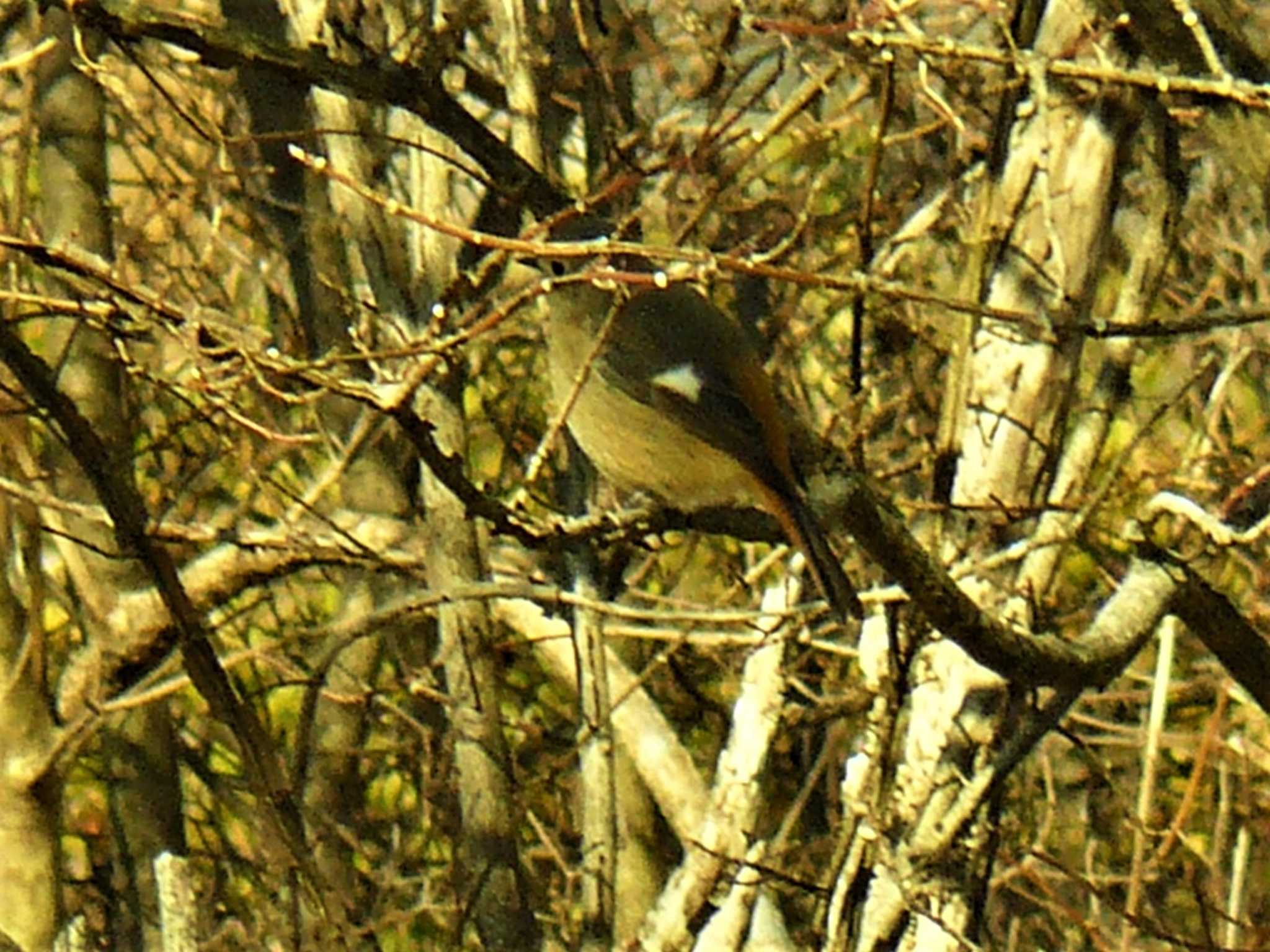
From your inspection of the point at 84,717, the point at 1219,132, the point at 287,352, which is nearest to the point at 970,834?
the point at 1219,132

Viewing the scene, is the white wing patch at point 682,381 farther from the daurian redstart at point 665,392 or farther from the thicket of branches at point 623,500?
the thicket of branches at point 623,500

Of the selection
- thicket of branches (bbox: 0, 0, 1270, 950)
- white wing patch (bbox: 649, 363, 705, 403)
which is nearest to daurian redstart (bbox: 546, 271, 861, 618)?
white wing patch (bbox: 649, 363, 705, 403)

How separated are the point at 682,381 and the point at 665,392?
0.18 ft

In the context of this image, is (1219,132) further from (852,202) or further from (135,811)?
(135,811)

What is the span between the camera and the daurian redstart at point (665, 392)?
507cm

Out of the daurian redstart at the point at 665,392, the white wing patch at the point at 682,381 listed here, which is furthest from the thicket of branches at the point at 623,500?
the white wing patch at the point at 682,381

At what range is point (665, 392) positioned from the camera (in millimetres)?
5195

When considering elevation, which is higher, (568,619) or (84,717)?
(568,619)

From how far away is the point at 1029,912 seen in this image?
24.9ft

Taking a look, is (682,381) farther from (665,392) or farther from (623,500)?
(623,500)

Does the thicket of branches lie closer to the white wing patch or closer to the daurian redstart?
the daurian redstart

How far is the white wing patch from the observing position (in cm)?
514

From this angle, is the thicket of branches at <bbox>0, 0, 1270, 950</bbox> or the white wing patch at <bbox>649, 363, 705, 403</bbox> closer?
the thicket of branches at <bbox>0, 0, 1270, 950</bbox>

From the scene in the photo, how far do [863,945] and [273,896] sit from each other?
304cm
